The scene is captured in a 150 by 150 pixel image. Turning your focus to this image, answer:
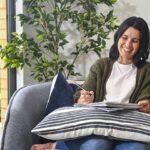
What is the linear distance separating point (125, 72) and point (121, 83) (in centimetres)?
7

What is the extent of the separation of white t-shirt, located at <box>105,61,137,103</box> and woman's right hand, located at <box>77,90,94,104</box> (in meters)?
0.10

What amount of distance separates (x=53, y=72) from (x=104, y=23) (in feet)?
1.86

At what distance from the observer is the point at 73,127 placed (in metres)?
1.47

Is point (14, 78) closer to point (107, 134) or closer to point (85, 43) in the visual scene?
point (85, 43)

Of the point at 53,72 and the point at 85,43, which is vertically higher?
the point at 85,43

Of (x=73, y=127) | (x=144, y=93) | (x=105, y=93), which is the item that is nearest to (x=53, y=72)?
(x=105, y=93)

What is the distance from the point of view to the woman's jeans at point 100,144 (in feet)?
4.67

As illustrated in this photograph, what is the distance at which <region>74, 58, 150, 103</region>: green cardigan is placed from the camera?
5.87ft

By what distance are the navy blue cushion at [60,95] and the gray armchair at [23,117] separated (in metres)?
0.07

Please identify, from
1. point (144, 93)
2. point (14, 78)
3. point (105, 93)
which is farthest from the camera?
point (14, 78)

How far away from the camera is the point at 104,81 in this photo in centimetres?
188

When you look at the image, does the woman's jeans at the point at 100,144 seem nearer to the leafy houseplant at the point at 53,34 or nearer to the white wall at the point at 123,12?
the leafy houseplant at the point at 53,34

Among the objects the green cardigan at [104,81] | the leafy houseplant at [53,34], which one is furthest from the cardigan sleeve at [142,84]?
the leafy houseplant at [53,34]

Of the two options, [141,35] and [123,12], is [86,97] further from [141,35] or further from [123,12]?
[123,12]
